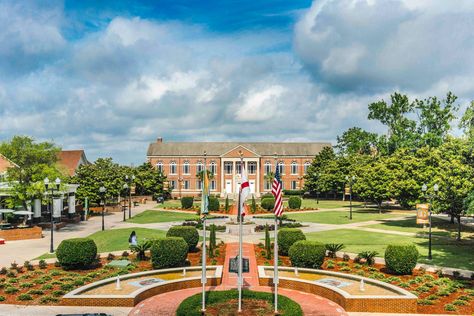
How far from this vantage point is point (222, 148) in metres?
96.2

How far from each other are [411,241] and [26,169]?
34089mm

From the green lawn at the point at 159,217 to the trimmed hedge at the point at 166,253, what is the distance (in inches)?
964

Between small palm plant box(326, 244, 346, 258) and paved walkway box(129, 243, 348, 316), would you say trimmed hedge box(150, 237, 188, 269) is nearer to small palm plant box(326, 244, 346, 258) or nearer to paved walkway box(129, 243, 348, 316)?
paved walkway box(129, 243, 348, 316)

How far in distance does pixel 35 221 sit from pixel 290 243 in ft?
98.1

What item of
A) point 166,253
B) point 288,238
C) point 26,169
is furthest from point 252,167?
point 166,253

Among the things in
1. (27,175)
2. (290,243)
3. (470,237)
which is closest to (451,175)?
(470,237)

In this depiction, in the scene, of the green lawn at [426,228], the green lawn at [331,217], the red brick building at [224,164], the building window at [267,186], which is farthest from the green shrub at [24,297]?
the building window at [267,186]

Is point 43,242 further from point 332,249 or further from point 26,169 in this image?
point 332,249

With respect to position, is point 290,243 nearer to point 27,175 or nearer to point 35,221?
point 27,175

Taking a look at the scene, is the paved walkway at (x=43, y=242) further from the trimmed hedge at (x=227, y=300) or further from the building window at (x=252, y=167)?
the building window at (x=252, y=167)

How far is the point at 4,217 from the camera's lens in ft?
144

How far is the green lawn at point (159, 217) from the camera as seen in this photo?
46.9 m

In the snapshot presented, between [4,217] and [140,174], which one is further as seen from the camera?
[140,174]

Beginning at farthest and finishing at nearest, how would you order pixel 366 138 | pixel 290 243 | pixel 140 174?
pixel 366 138 < pixel 140 174 < pixel 290 243
